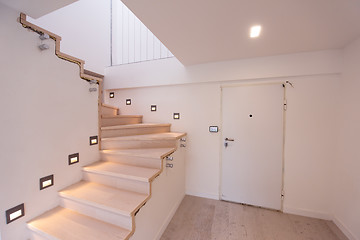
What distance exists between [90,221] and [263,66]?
115 inches

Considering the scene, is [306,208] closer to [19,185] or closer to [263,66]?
[263,66]

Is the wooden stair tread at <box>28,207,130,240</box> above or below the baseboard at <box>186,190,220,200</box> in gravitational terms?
above

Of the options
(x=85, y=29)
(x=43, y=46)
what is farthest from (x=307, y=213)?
(x=85, y=29)

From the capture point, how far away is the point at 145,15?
4.11 ft

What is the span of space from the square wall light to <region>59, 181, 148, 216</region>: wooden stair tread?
0.46ft

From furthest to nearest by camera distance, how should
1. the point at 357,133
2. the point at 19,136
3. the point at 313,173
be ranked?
the point at 313,173 → the point at 357,133 → the point at 19,136

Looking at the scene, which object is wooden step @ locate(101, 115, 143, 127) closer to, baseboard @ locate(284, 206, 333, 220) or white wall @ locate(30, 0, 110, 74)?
white wall @ locate(30, 0, 110, 74)

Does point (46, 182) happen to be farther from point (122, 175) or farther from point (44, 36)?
point (44, 36)

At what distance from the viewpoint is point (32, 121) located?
4.17 ft

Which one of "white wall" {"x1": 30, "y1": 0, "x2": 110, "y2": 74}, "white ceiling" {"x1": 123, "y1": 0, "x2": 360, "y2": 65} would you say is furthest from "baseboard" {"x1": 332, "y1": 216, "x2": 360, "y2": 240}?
"white wall" {"x1": 30, "y1": 0, "x2": 110, "y2": 74}

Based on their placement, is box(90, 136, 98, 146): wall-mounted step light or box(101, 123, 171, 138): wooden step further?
box(101, 123, 171, 138): wooden step

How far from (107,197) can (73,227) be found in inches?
12.4

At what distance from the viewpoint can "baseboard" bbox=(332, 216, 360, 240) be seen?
5.20 feet

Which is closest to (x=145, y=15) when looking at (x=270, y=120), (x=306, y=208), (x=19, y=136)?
(x=19, y=136)
